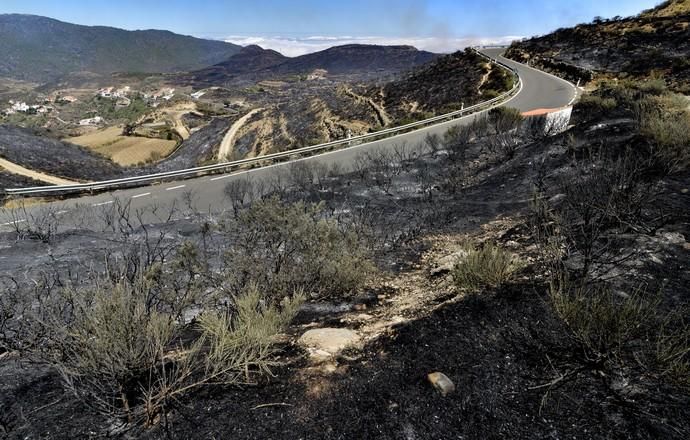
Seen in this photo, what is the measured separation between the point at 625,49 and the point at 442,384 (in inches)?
1657

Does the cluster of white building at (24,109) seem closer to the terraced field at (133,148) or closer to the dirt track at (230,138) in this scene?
the terraced field at (133,148)

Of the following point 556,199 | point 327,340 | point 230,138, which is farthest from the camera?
point 230,138

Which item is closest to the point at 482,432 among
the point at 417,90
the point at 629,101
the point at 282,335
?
the point at 282,335

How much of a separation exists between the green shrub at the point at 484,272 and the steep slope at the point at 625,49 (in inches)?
847

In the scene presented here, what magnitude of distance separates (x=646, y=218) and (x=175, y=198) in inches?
490

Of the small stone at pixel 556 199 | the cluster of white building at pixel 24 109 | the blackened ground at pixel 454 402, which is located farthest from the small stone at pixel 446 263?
the cluster of white building at pixel 24 109

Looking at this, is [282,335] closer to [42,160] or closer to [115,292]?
[115,292]

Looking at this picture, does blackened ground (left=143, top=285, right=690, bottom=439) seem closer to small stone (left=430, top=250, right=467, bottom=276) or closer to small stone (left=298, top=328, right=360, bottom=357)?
small stone (left=298, top=328, right=360, bottom=357)

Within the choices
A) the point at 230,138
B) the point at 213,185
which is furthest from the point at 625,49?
the point at 230,138

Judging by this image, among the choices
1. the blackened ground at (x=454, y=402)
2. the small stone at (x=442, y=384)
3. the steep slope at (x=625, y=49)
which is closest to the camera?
the blackened ground at (x=454, y=402)

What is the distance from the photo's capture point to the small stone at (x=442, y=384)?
2.87 metres

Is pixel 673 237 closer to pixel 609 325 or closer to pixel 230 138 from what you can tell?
pixel 609 325

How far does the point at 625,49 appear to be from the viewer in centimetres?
3312

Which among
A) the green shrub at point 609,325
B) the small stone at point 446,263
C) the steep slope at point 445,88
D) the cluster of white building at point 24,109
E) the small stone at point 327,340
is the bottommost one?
the small stone at point 446,263
